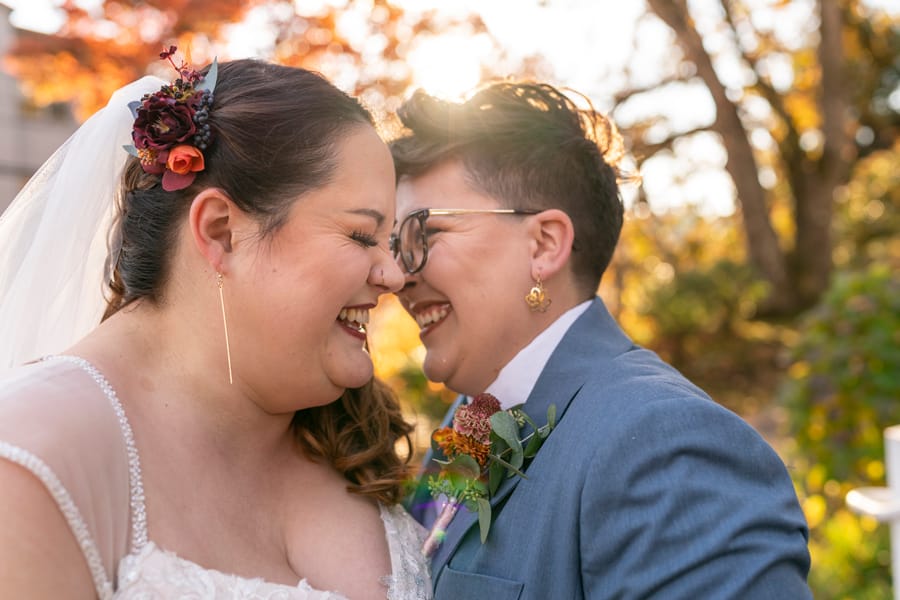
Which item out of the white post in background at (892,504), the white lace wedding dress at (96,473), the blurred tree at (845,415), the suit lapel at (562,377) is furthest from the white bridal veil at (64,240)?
the blurred tree at (845,415)

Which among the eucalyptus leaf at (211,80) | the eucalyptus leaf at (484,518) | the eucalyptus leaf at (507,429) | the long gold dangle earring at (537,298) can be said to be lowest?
the eucalyptus leaf at (484,518)

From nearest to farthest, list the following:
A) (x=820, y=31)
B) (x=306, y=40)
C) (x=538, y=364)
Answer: (x=538, y=364) → (x=306, y=40) → (x=820, y=31)

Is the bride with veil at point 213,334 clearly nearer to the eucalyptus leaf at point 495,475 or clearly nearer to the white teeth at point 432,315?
the eucalyptus leaf at point 495,475

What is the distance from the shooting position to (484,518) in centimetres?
225

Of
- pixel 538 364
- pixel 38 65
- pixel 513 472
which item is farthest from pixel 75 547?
pixel 38 65

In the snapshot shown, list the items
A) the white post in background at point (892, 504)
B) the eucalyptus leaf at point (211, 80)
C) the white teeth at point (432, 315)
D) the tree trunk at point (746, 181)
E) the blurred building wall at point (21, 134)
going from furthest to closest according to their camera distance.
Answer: the blurred building wall at point (21, 134) < the tree trunk at point (746, 181) < the white post in background at point (892, 504) < the white teeth at point (432, 315) < the eucalyptus leaf at point (211, 80)

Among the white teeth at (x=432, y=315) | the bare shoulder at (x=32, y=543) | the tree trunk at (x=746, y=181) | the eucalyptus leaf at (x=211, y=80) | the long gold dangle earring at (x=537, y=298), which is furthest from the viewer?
the tree trunk at (x=746, y=181)

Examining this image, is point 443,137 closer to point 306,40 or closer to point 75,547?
point 75,547

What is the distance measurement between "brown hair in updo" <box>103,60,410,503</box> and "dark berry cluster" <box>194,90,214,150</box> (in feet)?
0.07

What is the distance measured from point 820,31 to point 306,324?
10766 mm

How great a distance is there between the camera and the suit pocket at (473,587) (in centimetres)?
212

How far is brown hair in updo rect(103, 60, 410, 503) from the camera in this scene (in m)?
2.13

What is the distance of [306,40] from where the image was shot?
646 centimetres

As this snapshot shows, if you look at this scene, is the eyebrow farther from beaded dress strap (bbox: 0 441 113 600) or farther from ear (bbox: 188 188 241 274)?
beaded dress strap (bbox: 0 441 113 600)
